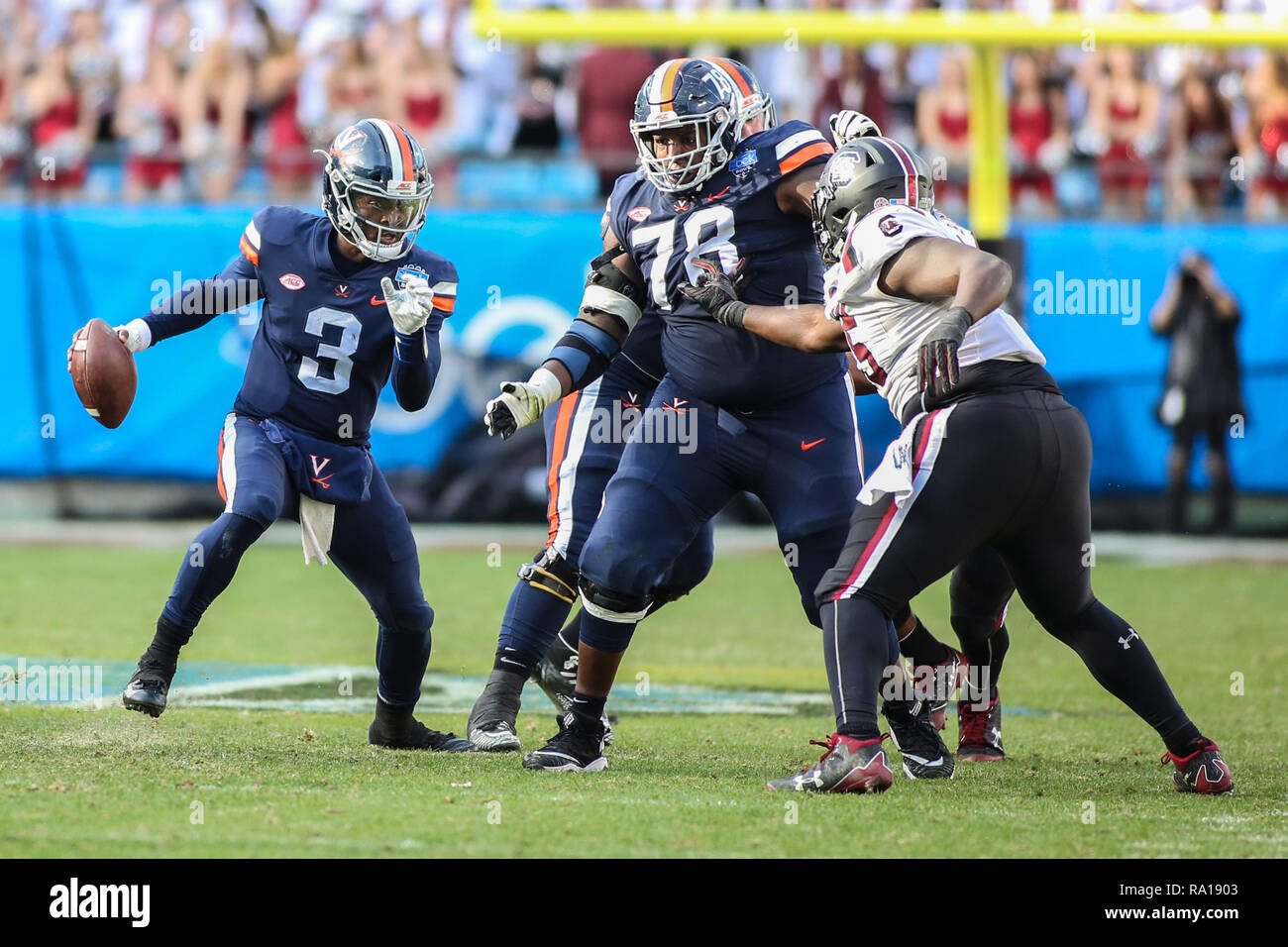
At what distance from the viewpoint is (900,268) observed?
171 inches

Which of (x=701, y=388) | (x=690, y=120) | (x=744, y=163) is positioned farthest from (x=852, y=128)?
(x=701, y=388)

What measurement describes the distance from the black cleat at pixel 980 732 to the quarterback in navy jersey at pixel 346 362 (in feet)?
4.92

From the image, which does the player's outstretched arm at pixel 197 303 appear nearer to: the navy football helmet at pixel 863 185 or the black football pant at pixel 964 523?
the navy football helmet at pixel 863 185

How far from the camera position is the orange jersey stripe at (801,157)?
503 centimetres

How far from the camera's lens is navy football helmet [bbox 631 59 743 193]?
16.3 ft

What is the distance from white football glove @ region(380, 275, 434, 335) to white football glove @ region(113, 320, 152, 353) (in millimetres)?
771

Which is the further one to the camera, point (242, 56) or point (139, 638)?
point (242, 56)

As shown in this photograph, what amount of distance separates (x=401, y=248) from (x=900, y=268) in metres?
1.63

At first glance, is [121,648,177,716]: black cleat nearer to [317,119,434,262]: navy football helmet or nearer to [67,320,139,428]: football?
[67,320,139,428]: football

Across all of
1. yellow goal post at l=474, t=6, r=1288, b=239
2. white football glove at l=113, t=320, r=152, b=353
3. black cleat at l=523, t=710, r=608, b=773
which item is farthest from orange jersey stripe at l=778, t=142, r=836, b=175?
yellow goal post at l=474, t=6, r=1288, b=239

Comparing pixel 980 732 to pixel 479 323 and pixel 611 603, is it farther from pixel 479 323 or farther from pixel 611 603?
pixel 479 323

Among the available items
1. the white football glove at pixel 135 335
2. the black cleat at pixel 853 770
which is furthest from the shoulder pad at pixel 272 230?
the black cleat at pixel 853 770
